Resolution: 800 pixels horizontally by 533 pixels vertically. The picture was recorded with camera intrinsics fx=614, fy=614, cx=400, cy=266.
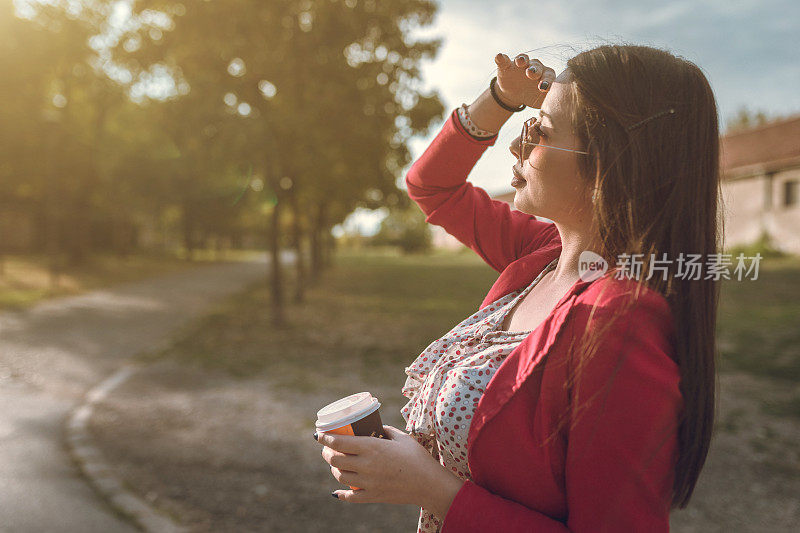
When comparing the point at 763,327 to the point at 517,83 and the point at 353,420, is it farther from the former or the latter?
the point at 353,420

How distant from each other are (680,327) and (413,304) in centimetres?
1624

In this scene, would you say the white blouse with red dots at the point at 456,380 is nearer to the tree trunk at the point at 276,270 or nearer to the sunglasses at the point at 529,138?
the sunglasses at the point at 529,138

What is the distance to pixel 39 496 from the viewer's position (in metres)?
4.50

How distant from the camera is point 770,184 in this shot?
25.8 meters

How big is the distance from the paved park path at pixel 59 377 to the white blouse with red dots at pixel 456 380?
3.49m

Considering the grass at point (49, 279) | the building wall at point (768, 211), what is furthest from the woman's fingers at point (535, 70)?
the building wall at point (768, 211)

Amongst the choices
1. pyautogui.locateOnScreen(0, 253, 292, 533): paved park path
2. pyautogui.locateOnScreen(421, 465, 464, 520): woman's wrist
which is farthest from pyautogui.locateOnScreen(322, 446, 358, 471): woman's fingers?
pyautogui.locateOnScreen(0, 253, 292, 533): paved park path

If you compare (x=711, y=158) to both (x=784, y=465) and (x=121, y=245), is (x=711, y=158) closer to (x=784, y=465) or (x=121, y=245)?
(x=784, y=465)

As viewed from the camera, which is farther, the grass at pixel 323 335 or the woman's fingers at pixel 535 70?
the grass at pixel 323 335

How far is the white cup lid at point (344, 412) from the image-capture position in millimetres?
1297

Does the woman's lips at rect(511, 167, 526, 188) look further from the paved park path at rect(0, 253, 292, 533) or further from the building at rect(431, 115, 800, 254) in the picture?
the building at rect(431, 115, 800, 254)

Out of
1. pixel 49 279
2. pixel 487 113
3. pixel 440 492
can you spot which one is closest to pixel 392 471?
pixel 440 492

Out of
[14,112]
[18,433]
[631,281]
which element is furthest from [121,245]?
[631,281]

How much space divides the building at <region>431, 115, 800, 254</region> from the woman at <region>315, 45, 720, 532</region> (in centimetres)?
2453
